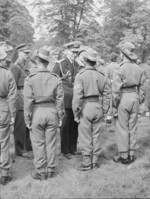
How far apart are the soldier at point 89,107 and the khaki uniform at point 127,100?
1.40ft

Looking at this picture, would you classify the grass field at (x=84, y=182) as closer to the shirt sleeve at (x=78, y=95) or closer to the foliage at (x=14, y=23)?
the shirt sleeve at (x=78, y=95)

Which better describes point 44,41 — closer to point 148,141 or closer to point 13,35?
point 13,35

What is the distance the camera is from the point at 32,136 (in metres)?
5.09

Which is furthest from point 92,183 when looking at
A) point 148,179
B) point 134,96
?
point 134,96

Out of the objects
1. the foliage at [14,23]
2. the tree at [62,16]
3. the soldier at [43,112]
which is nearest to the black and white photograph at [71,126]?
the soldier at [43,112]

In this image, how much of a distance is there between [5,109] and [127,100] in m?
2.55

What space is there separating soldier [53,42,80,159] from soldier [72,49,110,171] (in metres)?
0.79

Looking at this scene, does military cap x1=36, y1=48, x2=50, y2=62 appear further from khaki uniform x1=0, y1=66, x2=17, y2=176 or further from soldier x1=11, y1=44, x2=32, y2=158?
soldier x1=11, y1=44, x2=32, y2=158

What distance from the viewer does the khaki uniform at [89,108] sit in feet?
17.9

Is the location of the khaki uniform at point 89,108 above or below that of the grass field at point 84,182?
above

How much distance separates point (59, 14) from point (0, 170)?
15.6m

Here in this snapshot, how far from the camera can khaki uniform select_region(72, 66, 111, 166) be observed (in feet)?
17.9

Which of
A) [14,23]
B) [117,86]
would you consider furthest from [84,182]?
[14,23]

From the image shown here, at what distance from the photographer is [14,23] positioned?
22625 mm
